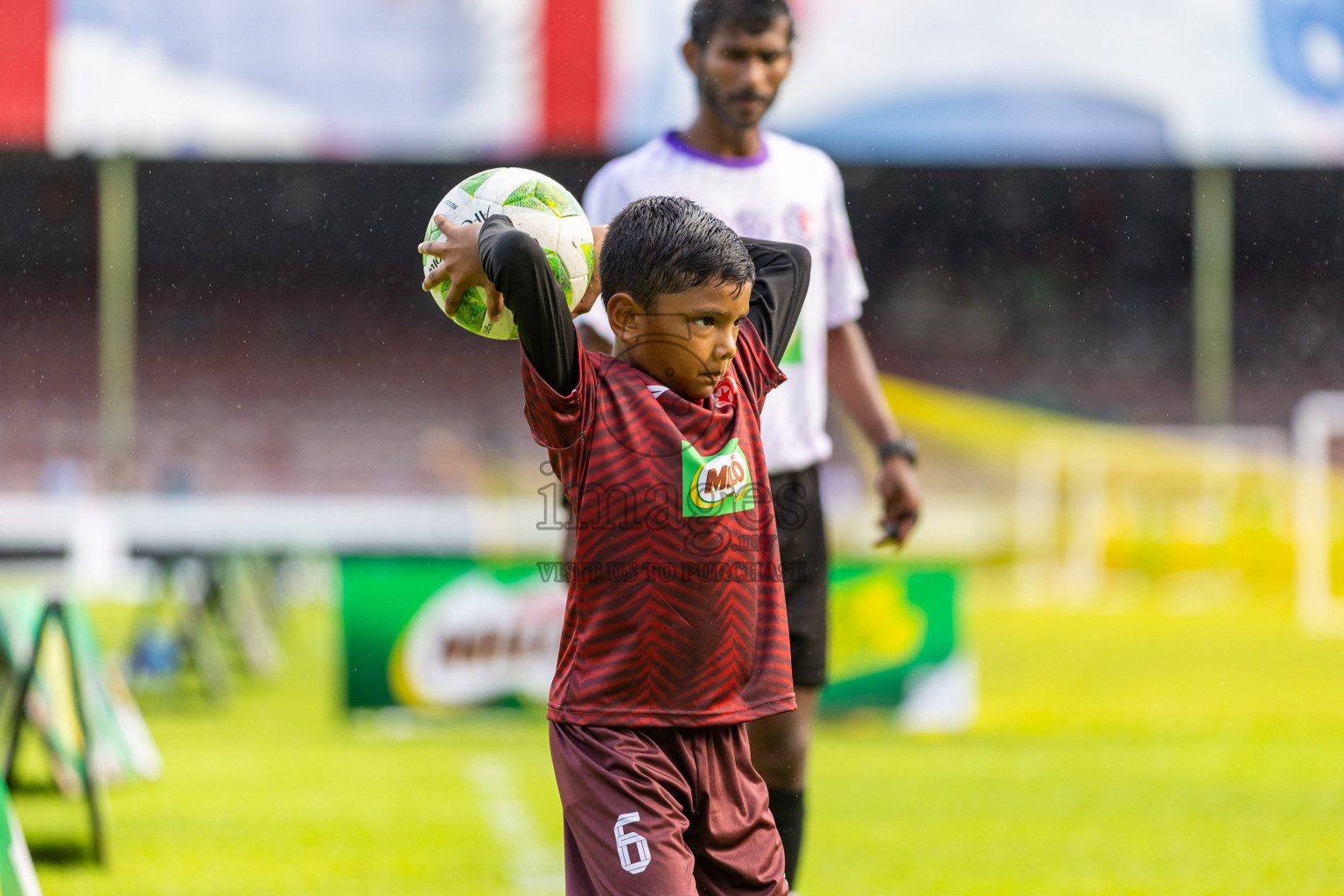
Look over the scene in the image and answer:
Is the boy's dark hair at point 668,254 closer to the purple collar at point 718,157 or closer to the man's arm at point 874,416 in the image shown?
the purple collar at point 718,157

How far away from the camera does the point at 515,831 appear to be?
5363mm

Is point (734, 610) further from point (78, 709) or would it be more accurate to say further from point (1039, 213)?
point (1039, 213)

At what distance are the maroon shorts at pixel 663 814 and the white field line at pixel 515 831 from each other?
2.13m

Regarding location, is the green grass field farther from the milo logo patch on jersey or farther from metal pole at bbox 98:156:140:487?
metal pole at bbox 98:156:140:487

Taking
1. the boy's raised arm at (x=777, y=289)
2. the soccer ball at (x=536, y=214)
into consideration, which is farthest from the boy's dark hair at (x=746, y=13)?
the soccer ball at (x=536, y=214)

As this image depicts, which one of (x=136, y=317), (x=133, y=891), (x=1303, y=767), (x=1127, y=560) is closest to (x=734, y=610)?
(x=133, y=891)

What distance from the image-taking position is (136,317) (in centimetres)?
2209

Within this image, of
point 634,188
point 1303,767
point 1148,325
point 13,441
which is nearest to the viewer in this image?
point 634,188

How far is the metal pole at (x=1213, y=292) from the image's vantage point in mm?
20391

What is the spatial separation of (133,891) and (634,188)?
2.48 m

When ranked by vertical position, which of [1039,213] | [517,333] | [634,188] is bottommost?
[517,333]

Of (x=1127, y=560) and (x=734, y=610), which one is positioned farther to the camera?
(x=1127, y=560)

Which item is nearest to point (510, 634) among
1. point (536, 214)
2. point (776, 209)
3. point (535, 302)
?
point (776, 209)

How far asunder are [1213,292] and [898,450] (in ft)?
61.8
